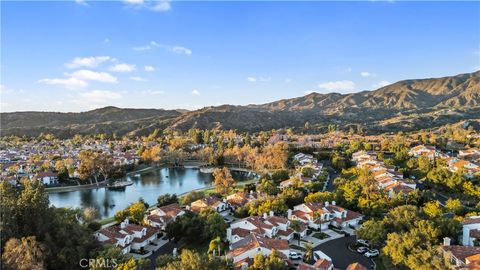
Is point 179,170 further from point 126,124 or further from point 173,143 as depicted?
point 126,124

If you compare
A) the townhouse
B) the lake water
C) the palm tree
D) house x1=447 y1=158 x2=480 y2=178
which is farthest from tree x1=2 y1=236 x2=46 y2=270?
house x1=447 y1=158 x2=480 y2=178

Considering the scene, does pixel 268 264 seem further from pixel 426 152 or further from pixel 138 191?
pixel 426 152

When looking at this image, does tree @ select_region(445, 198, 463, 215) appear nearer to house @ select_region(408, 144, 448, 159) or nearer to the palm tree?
the palm tree

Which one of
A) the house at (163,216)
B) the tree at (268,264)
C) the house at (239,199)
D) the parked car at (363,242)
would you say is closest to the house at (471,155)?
the house at (239,199)

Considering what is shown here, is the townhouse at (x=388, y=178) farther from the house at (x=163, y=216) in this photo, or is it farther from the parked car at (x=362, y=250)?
the house at (x=163, y=216)

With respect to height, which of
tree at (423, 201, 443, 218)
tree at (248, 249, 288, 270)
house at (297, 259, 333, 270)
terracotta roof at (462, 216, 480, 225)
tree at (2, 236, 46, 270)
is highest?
tree at (2, 236, 46, 270)

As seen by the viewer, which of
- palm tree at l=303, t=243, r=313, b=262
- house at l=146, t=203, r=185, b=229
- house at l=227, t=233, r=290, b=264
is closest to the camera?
house at l=227, t=233, r=290, b=264

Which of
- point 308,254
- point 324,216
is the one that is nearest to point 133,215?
point 308,254
